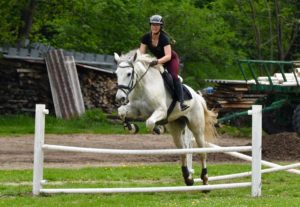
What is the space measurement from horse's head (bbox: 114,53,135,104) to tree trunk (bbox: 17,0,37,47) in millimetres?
17947

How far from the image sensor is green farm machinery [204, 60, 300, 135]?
23219 millimetres

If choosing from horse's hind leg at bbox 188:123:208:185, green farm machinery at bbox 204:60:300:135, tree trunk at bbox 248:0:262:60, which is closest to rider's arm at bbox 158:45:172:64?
horse's hind leg at bbox 188:123:208:185

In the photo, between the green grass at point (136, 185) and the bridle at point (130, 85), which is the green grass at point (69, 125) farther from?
the bridle at point (130, 85)

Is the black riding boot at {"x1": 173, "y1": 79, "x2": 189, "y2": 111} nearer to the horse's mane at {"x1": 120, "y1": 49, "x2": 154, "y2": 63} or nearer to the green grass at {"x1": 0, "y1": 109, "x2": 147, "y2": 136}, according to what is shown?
the horse's mane at {"x1": 120, "y1": 49, "x2": 154, "y2": 63}

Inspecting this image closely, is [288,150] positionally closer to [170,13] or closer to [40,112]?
[40,112]

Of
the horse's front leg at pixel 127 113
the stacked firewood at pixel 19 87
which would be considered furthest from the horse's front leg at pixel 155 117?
the stacked firewood at pixel 19 87

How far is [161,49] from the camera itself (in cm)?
1473

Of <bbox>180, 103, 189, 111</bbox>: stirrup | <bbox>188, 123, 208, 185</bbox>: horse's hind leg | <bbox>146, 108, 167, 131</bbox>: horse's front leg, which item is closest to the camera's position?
<bbox>146, 108, 167, 131</bbox>: horse's front leg

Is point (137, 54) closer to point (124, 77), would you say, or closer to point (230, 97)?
point (124, 77)

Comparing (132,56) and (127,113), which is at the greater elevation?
(132,56)

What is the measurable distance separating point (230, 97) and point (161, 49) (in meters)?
13.8

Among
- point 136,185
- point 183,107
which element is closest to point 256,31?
point 136,185

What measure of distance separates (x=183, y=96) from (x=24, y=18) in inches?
723

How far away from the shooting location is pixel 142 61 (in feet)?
47.4
